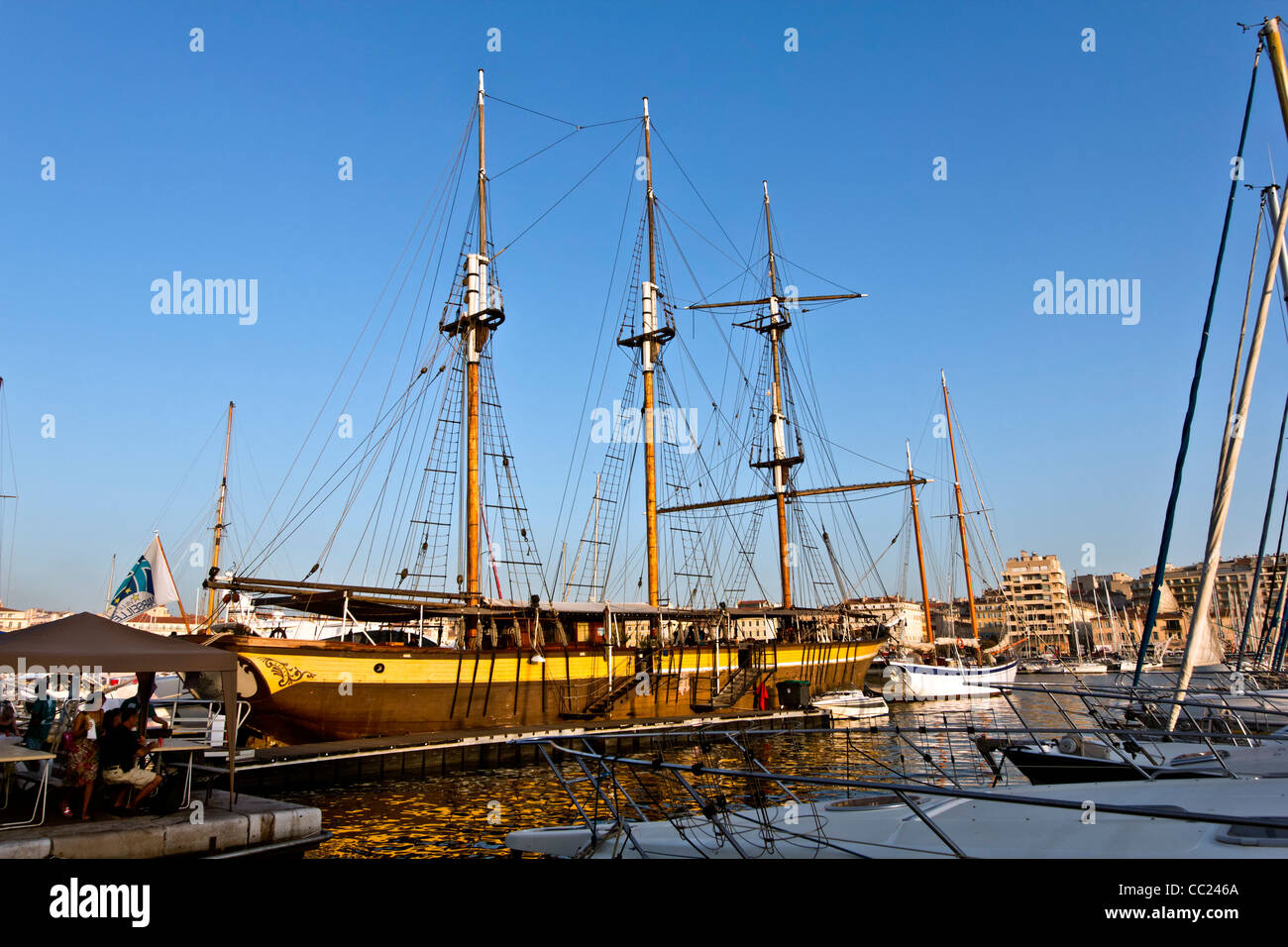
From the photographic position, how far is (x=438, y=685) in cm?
2747

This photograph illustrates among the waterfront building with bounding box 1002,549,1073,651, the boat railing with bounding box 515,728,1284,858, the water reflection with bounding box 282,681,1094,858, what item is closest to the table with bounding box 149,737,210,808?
the water reflection with bounding box 282,681,1094,858

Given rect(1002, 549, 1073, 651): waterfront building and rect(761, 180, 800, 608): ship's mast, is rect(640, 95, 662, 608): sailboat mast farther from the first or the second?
rect(1002, 549, 1073, 651): waterfront building

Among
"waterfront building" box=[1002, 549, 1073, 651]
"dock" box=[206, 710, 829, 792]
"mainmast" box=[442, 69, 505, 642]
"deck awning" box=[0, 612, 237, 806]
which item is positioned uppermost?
"mainmast" box=[442, 69, 505, 642]

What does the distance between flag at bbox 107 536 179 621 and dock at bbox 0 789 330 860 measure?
30.3 m

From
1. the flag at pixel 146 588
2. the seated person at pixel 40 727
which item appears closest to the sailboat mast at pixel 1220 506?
the seated person at pixel 40 727

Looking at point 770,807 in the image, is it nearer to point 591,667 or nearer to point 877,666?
point 591,667

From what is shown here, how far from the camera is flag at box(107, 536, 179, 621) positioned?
3638cm

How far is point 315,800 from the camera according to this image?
1986 cm

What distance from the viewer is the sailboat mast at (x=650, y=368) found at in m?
40.8

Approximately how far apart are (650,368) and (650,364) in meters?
0.29

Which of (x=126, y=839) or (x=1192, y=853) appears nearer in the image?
(x=1192, y=853)

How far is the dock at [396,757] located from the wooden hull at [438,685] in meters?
0.84

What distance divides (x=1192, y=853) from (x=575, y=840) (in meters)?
6.20
